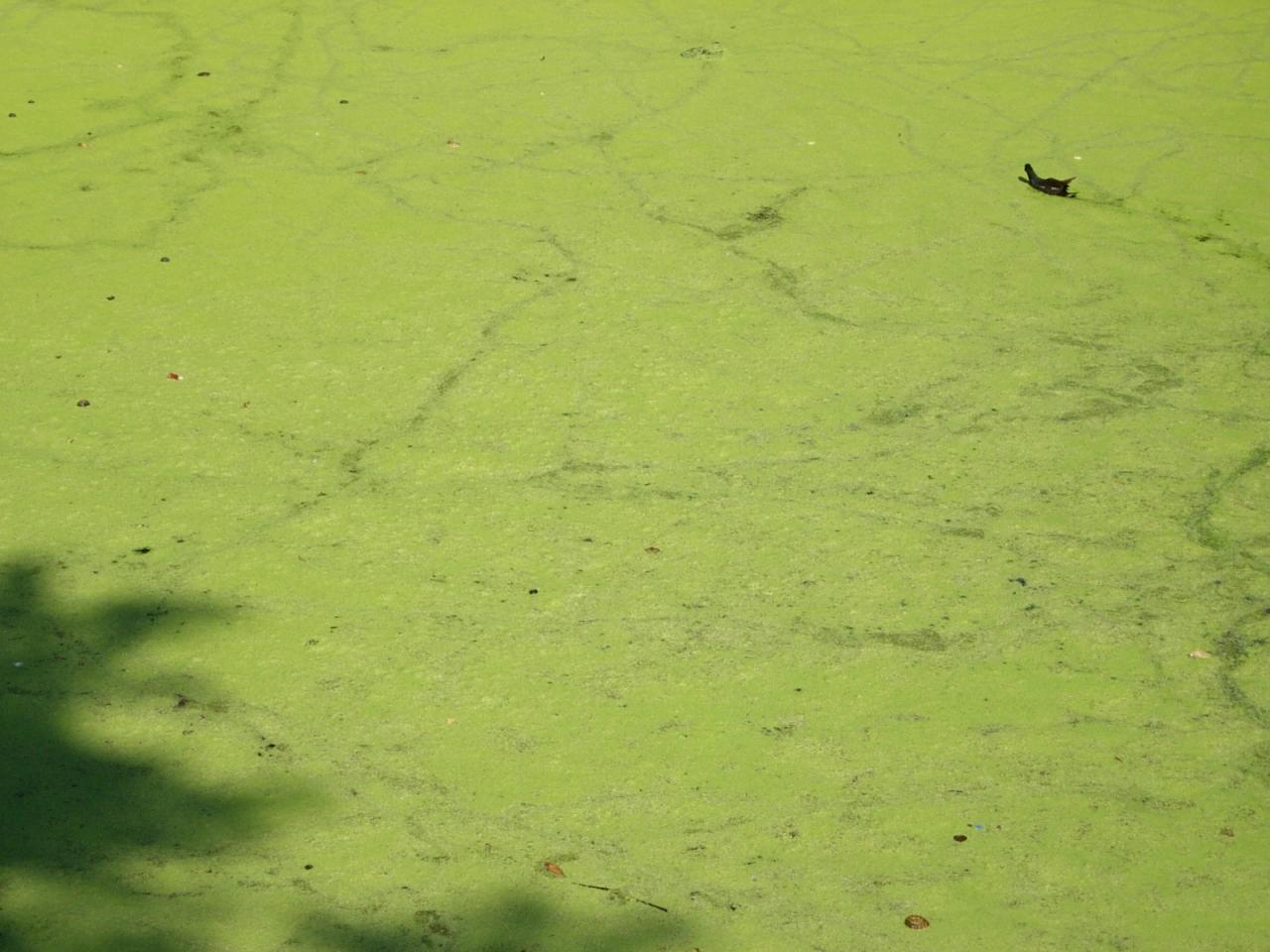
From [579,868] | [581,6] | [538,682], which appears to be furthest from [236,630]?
[581,6]

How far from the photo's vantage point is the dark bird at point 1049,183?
356 cm

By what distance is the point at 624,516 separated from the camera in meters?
2.31

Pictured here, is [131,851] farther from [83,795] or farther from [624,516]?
[624,516]

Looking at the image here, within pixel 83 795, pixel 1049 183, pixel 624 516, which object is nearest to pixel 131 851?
pixel 83 795

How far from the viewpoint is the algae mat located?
5.45ft

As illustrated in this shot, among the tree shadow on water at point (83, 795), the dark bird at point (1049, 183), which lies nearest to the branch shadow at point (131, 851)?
the tree shadow on water at point (83, 795)

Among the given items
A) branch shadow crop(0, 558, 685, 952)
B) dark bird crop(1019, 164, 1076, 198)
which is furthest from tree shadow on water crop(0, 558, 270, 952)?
dark bird crop(1019, 164, 1076, 198)

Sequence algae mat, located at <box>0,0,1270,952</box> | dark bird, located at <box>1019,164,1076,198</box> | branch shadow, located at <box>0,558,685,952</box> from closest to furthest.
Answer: branch shadow, located at <box>0,558,685,952</box> → algae mat, located at <box>0,0,1270,952</box> → dark bird, located at <box>1019,164,1076,198</box>

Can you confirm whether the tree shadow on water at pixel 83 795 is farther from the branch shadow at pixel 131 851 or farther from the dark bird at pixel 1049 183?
the dark bird at pixel 1049 183

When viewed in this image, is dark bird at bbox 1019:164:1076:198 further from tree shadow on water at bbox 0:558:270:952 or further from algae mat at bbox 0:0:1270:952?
tree shadow on water at bbox 0:558:270:952

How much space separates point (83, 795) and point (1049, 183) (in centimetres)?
272

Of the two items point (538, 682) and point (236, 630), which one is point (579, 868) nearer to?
point (538, 682)

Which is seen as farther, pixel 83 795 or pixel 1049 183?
pixel 1049 183

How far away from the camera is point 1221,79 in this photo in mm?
4402
